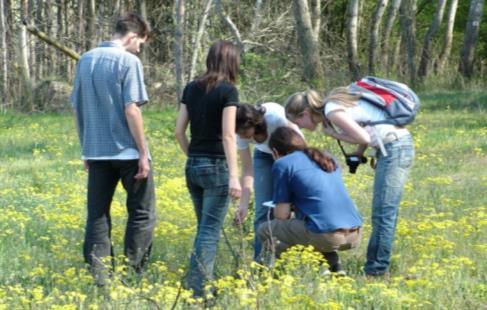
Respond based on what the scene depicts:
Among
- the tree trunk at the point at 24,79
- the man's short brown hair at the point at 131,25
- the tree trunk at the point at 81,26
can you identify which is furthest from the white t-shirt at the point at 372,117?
the tree trunk at the point at 81,26

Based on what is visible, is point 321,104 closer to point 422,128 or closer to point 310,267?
point 310,267

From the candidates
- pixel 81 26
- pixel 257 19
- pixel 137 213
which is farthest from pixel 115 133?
pixel 81 26

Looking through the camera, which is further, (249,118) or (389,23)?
(389,23)

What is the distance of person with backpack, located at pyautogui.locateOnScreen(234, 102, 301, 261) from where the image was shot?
6.40m

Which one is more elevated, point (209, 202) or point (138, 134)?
point (138, 134)

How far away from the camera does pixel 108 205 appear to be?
645cm

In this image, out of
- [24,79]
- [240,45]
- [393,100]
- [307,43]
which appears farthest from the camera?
[24,79]

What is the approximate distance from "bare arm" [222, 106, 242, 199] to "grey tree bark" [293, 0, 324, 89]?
57.7 ft

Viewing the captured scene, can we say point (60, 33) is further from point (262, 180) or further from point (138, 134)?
point (138, 134)

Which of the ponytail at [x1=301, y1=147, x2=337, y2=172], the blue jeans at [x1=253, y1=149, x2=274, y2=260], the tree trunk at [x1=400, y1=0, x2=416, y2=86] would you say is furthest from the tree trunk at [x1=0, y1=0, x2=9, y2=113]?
the ponytail at [x1=301, y1=147, x2=337, y2=172]

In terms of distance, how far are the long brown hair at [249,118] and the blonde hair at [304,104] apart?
0.21 m

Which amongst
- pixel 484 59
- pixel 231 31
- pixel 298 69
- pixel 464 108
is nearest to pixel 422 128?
pixel 464 108

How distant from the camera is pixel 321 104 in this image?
255 inches

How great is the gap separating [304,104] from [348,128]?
414 mm
